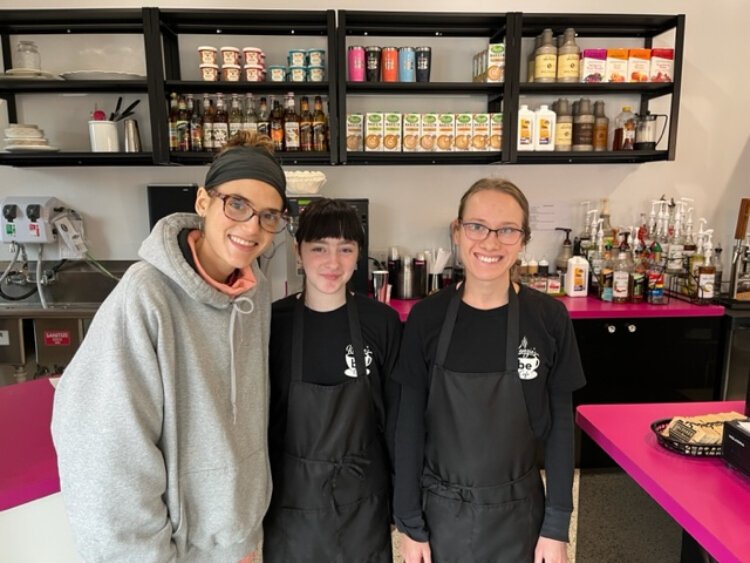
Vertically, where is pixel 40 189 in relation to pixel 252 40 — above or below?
below

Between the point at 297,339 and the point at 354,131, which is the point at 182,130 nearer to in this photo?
the point at 354,131

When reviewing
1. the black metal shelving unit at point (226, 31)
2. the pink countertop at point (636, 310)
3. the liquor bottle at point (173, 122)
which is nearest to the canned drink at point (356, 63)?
the black metal shelving unit at point (226, 31)

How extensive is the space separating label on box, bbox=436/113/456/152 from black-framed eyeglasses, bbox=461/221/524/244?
176cm

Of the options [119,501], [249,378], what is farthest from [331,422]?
[119,501]

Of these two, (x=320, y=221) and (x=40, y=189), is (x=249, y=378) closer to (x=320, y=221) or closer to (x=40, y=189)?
(x=320, y=221)

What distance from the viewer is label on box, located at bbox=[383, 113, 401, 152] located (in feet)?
9.62

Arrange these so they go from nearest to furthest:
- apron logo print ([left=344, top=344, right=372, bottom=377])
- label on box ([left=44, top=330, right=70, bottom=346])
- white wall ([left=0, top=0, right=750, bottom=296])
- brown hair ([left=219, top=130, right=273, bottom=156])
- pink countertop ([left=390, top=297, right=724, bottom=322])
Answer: brown hair ([left=219, top=130, right=273, bottom=156])
apron logo print ([left=344, top=344, right=372, bottom=377])
pink countertop ([left=390, top=297, right=724, bottom=322])
label on box ([left=44, top=330, right=70, bottom=346])
white wall ([left=0, top=0, right=750, bottom=296])

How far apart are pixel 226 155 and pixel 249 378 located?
0.46m

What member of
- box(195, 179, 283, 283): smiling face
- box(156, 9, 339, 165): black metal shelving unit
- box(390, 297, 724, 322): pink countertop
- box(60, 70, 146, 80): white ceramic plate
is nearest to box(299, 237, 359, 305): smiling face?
box(195, 179, 283, 283): smiling face

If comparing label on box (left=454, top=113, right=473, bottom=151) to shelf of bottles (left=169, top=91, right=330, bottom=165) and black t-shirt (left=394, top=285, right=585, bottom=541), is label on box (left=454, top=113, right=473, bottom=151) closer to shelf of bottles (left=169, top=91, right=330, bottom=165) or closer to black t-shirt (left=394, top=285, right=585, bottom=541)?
shelf of bottles (left=169, top=91, right=330, bottom=165)

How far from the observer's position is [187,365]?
1.06 m

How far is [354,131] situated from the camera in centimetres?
293

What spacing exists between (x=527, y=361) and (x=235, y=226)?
73cm

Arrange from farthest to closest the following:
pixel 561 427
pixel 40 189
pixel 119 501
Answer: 1. pixel 40 189
2. pixel 561 427
3. pixel 119 501
